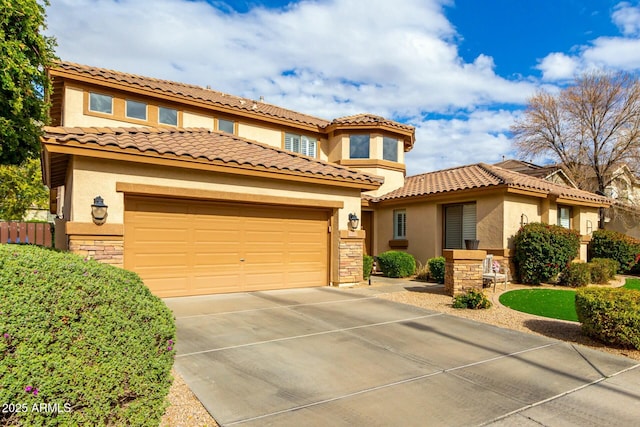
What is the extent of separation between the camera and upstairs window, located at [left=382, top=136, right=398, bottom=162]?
767 inches

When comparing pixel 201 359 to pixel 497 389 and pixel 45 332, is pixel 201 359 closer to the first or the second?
pixel 45 332

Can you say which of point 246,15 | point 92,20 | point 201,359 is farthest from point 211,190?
point 92,20

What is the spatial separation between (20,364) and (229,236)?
814 centimetres

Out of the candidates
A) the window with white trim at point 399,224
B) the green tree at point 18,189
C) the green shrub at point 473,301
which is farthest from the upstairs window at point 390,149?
the green tree at point 18,189

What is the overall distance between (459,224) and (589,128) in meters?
17.4

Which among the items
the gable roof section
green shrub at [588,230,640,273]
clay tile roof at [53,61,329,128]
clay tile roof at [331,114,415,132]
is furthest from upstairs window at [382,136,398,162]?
green shrub at [588,230,640,273]

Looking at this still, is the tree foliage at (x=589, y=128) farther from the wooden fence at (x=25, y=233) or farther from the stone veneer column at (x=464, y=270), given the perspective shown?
the wooden fence at (x=25, y=233)

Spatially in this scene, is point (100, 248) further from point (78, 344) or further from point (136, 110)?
point (136, 110)

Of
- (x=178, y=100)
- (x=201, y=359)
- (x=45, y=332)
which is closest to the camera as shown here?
(x=45, y=332)

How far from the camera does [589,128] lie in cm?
2609

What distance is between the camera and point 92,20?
45.3 ft

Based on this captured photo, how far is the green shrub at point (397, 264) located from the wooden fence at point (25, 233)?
14.4 meters

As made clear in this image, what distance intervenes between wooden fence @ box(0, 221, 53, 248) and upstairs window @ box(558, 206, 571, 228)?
2286 cm

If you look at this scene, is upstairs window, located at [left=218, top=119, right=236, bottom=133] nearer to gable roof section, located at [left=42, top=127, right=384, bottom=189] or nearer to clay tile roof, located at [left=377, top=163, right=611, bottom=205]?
gable roof section, located at [left=42, top=127, right=384, bottom=189]
